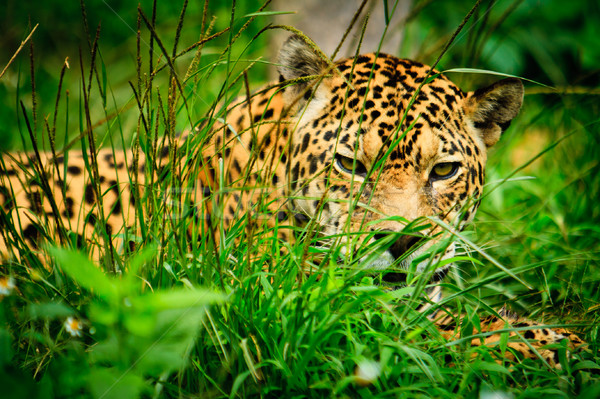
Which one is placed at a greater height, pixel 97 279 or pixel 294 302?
pixel 97 279

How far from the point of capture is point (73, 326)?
187 centimetres

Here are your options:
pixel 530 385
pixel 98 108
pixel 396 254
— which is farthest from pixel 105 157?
pixel 530 385

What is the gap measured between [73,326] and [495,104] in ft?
8.21

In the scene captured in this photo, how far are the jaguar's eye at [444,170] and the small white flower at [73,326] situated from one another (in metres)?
1.97

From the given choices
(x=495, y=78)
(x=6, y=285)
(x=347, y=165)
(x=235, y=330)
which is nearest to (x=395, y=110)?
(x=347, y=165)

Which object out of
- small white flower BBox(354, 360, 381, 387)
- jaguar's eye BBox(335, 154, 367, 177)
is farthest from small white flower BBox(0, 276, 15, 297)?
jaguar's eye BBox(335, 154, 367, 177)

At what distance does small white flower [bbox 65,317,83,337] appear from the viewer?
183 cm

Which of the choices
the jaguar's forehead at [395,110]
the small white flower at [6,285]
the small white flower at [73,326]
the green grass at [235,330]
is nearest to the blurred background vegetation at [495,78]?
the jaguar's forehead at [395,110]

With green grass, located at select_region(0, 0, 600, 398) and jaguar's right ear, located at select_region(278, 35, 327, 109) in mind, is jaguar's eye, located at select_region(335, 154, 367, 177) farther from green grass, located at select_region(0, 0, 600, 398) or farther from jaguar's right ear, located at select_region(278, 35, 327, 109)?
green grass, located at select_region(0, 0, 600, 398)

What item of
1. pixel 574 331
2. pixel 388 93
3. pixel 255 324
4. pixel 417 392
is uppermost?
pixel 388 93

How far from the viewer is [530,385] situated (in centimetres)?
196

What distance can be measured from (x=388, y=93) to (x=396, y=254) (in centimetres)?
100

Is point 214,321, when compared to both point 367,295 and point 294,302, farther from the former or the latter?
point 367,295

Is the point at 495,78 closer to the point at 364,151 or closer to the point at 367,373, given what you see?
the point at 364,151
